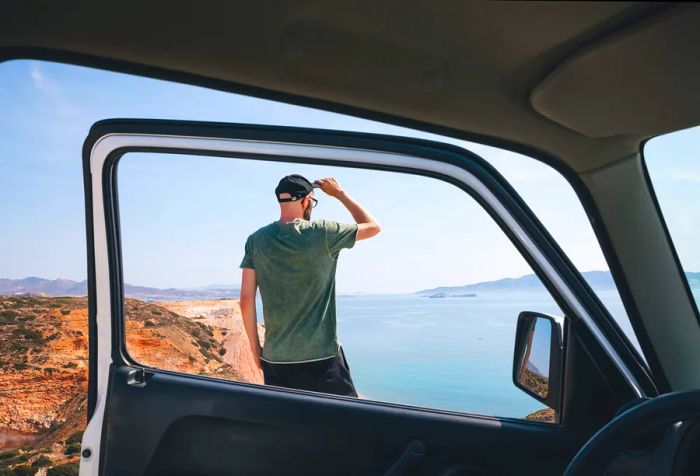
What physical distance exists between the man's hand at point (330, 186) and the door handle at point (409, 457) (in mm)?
922

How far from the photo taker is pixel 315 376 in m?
2.01

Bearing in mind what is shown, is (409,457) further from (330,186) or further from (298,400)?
(330,186)

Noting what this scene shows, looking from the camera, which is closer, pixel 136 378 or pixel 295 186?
pixel 136 378

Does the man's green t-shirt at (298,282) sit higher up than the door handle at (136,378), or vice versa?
the man's green t-shirt at (298,282)

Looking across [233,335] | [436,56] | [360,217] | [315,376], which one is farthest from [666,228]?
[233,335]

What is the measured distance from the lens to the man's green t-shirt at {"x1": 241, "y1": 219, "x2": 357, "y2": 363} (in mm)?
2102

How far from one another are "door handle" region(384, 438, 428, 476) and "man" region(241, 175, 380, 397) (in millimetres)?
343

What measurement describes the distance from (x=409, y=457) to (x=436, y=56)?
1.27m

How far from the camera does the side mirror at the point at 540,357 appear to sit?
153 cm

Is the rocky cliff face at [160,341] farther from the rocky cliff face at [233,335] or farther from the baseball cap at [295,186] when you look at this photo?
the baseball cap at [295,186]

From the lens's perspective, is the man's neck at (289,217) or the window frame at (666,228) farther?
the man's neck at (289,217)

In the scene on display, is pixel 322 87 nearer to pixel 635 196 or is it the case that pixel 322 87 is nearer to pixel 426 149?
pixel 426 149

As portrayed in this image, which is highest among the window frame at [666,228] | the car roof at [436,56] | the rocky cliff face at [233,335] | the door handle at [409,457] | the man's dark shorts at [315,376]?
the car roof at [436,56]

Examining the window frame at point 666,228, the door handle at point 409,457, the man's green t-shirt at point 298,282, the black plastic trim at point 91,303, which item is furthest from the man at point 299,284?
the window frame at point 666,228
